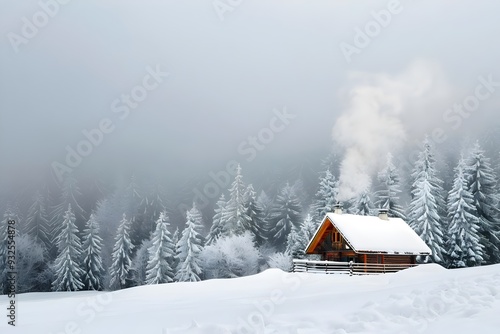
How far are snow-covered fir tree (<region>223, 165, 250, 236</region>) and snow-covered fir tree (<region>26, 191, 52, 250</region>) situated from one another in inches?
1058

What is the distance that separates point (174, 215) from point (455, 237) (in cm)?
5279

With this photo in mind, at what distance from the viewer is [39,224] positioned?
227 ft

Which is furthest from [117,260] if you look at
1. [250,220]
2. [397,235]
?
[397,235]

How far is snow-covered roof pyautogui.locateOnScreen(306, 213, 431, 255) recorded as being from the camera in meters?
35.3

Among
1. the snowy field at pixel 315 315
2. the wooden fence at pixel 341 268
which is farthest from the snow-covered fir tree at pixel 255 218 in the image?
the snowy field at pixel 315 315

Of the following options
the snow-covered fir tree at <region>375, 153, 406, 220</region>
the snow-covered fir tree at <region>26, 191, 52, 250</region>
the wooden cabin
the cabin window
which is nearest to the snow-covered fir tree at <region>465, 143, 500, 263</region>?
the snow-covered fir tree at <region>375, 153, 406, 220</region>

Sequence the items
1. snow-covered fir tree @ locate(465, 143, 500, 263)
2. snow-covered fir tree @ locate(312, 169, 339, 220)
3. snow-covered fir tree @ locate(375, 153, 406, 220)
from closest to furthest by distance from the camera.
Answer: snow-covered fir tree @ locate(465, 143, 500, 263)
snow-covered fir tree @ locate(375, 153, 406, 220)
snow-covered fir tree @ locate(312, 169, 339, 220)

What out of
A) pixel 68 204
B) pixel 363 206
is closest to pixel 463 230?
Result: pixel 363 206

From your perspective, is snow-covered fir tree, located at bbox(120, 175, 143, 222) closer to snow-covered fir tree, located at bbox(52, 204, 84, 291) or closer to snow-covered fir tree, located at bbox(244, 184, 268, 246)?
snow-covered fir tree, located at bbox(52, 204, 84, 291)

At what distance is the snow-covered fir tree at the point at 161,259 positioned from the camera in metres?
53.6

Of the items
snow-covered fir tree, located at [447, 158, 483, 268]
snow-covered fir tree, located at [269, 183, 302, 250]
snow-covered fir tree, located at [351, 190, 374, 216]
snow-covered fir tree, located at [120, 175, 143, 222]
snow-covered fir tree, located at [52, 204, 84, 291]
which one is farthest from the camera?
snow-covered fir tree, located at [120, 175, 143, 222]

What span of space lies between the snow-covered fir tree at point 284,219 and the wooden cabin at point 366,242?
22.3 m

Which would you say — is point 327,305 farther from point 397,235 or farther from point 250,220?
point 250,220

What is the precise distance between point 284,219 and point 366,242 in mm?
27048
